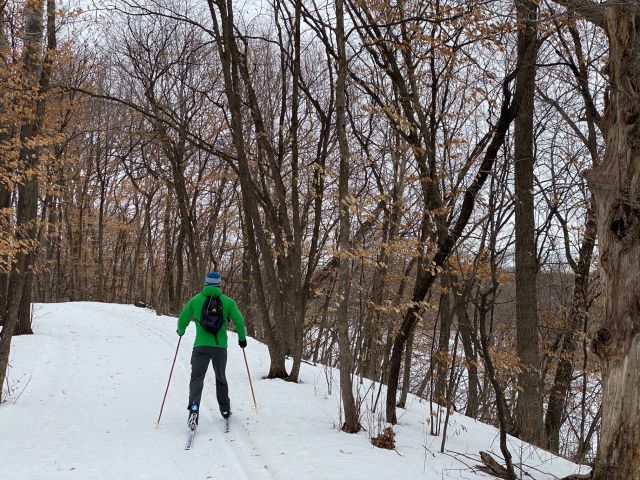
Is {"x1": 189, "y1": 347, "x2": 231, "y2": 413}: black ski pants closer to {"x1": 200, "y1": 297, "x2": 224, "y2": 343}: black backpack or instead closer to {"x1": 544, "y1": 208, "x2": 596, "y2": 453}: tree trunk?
{"x1": 200, "y1": 297, "x2": 224, "y2": 343}: black backpack

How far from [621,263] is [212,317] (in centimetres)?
479

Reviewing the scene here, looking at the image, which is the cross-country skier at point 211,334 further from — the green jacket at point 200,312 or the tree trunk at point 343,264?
the tree trunk at point 343,264

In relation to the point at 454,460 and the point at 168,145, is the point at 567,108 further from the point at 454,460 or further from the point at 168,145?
the point at 168,145

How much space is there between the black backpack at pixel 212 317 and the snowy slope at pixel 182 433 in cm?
127

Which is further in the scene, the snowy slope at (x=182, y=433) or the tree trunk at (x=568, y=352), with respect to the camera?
the tree trunk at (x=568, y=352)

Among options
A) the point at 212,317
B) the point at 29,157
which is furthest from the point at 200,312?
the point at 29,157

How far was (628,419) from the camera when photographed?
4098 mm

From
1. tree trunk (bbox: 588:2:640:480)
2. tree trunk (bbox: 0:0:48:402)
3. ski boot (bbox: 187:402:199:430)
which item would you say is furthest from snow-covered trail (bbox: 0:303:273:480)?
tree trunk (bbox: 588:2:640:480)

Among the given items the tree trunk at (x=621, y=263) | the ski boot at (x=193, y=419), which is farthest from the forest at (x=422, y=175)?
the ski boot at (x=193, y=419)

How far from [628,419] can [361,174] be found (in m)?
14.0

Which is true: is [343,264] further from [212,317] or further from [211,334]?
[211,334]

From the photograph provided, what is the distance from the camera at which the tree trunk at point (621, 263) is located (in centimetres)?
408

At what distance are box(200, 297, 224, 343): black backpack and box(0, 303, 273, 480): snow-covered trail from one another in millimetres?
1268

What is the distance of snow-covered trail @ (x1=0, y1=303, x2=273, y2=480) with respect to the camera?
→ 16.9 ft
